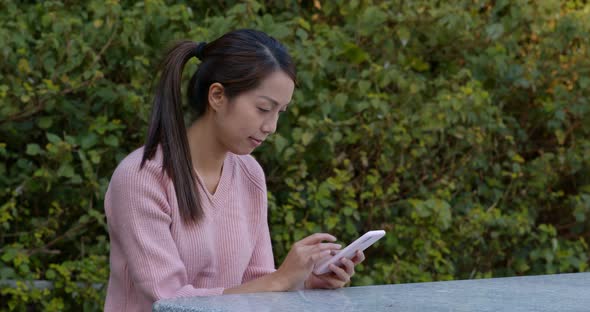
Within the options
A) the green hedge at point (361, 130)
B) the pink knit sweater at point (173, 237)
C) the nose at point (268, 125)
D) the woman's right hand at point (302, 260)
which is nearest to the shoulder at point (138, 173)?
the pink knit sweater at point (173, 237)

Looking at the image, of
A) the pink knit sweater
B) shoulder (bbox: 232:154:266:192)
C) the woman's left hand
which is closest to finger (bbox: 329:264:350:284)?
the woman's left hand

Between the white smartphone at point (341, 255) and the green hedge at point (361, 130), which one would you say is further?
the green hedge at point (361, 130)

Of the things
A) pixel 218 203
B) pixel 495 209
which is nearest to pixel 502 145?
pixel 495 209

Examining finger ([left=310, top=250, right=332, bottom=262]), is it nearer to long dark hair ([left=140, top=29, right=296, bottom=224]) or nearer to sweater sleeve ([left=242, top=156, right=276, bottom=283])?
long dark hair ([left=140, top=29, right=296, bottom=224])

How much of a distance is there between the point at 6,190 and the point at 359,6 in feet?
5.41

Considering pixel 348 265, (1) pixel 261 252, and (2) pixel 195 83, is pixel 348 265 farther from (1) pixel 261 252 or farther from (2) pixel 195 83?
(2) pixel 195 83

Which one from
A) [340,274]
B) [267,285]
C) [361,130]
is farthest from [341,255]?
[361,130]

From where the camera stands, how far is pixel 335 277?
7.58 feet

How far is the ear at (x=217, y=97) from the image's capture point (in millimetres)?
2529

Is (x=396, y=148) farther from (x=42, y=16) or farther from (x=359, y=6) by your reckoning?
(x=42, y=16)

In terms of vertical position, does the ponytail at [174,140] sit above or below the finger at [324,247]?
above

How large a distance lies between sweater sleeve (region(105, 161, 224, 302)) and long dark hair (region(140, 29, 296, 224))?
5cm

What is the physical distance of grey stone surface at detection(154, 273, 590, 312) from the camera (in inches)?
74.3

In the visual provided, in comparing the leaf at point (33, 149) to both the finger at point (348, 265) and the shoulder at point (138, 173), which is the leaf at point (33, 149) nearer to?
the shoulder at point (138, 173)
